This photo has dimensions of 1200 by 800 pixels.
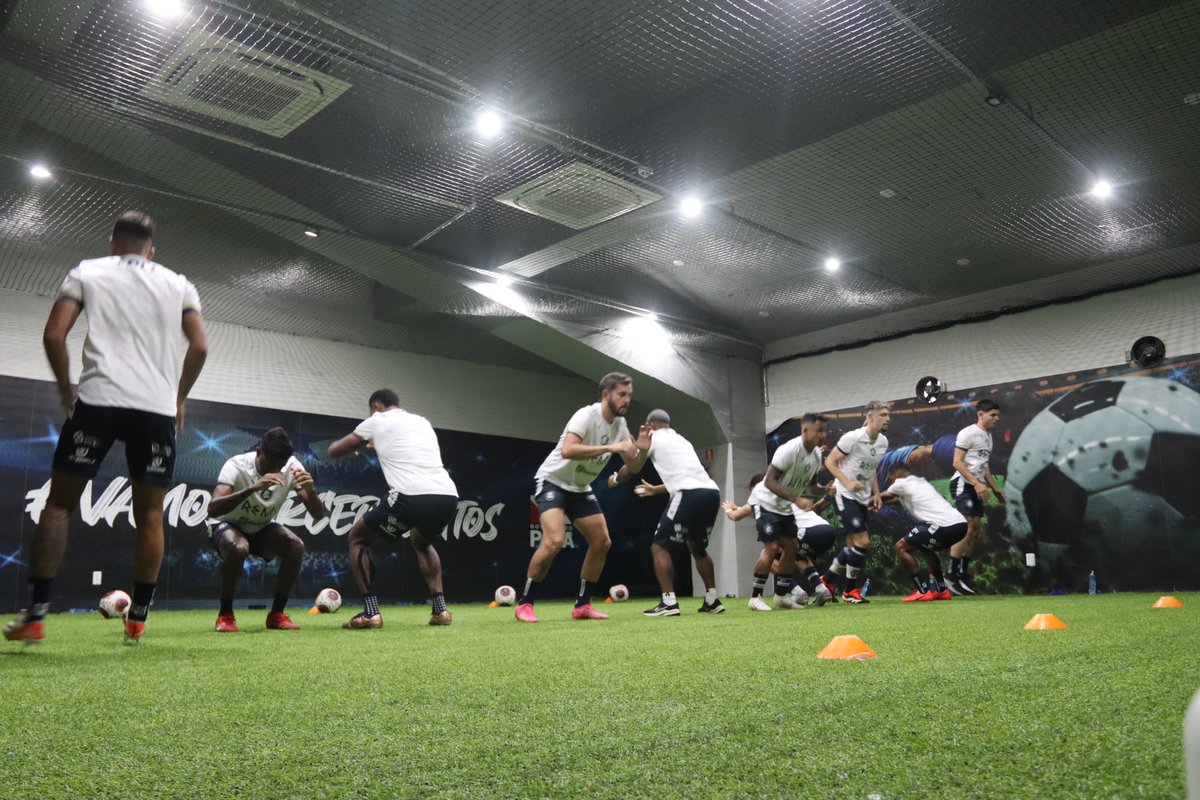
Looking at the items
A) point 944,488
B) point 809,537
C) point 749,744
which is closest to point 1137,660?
point 749,744

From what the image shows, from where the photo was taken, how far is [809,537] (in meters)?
8.67

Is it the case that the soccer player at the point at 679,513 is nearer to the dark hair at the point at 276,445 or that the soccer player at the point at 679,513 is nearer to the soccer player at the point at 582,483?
the soccer player at the point at 582,483

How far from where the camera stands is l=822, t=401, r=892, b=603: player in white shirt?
28.9 ft

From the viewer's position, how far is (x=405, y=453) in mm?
5961

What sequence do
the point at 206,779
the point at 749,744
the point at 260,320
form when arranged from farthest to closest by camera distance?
the point at 260,320
the point at 749,744
the point at 206,779

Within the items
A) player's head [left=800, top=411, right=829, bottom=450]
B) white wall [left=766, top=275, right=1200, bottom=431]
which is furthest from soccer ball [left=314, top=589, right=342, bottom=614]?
white wall [left=766, top=275, right=1200, bottom=431]

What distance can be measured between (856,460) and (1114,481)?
15.6ft

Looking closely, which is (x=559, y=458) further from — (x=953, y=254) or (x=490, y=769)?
(x=953, y=254)

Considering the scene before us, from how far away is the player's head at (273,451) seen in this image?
18.3 feet

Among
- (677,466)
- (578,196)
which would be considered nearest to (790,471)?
(677,466)

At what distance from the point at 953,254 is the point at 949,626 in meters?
7.70

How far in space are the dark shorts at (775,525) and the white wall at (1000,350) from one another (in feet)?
21.4

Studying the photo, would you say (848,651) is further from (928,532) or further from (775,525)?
(928,532)

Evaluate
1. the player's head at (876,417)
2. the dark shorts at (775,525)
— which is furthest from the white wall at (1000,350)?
the dark shorts at (775,525)
